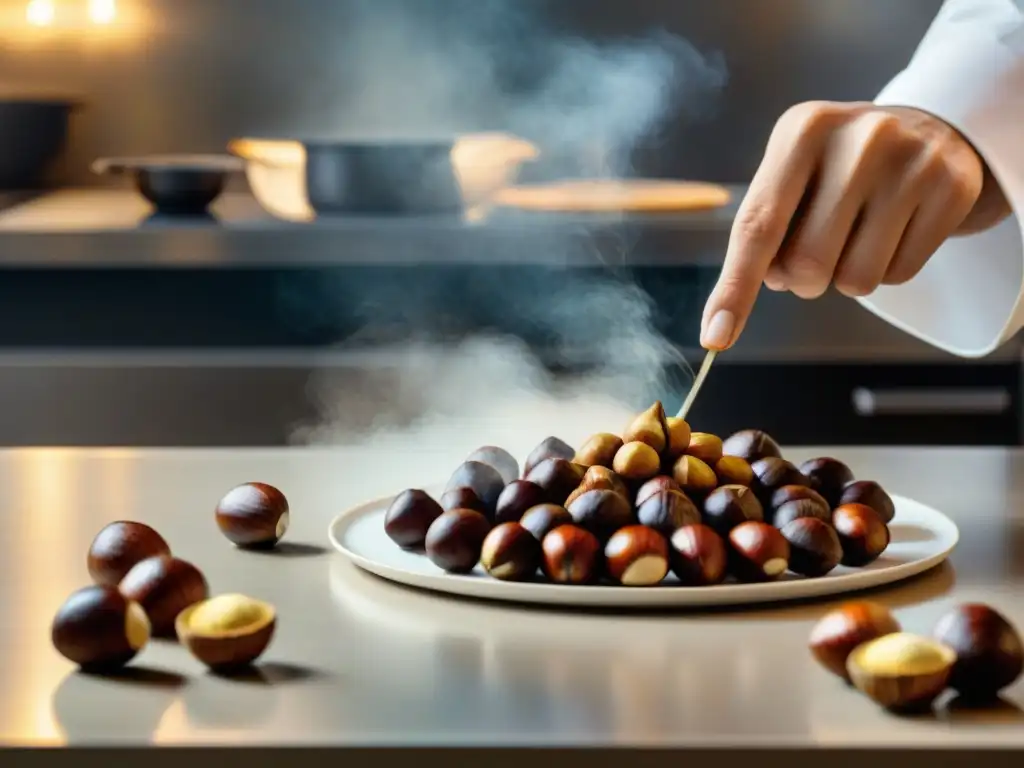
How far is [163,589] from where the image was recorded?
2.47ft

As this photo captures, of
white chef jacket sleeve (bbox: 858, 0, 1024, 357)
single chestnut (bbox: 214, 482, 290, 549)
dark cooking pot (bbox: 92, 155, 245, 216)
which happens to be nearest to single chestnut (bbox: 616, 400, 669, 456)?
single chestnut (bbox: 214, 482, 290, 549)

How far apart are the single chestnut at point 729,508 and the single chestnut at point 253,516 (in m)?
0.27

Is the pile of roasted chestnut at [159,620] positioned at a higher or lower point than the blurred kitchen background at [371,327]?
higher

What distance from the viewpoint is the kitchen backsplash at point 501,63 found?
2.83 m

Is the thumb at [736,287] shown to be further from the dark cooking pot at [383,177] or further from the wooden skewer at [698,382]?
the dark cooking pot at [383,177]

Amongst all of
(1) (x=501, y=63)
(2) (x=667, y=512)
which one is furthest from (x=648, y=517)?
(1) (x=501, y=63)

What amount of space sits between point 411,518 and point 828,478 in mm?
275

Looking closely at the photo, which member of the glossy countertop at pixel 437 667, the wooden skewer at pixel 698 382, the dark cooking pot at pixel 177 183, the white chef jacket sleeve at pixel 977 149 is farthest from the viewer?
the dark cooking pot at pixel 177 183

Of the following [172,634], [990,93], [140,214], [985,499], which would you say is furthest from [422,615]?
[140,214]

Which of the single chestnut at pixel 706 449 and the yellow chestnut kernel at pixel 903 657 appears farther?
the single chestnut at pixel 706 449

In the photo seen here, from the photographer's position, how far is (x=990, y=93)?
1183 mm

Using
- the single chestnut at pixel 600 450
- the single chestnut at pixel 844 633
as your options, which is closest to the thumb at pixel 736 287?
the single chestnut at pixel 600 450

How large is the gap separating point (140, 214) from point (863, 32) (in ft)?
4.54

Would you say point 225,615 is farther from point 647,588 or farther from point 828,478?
point 828,478
